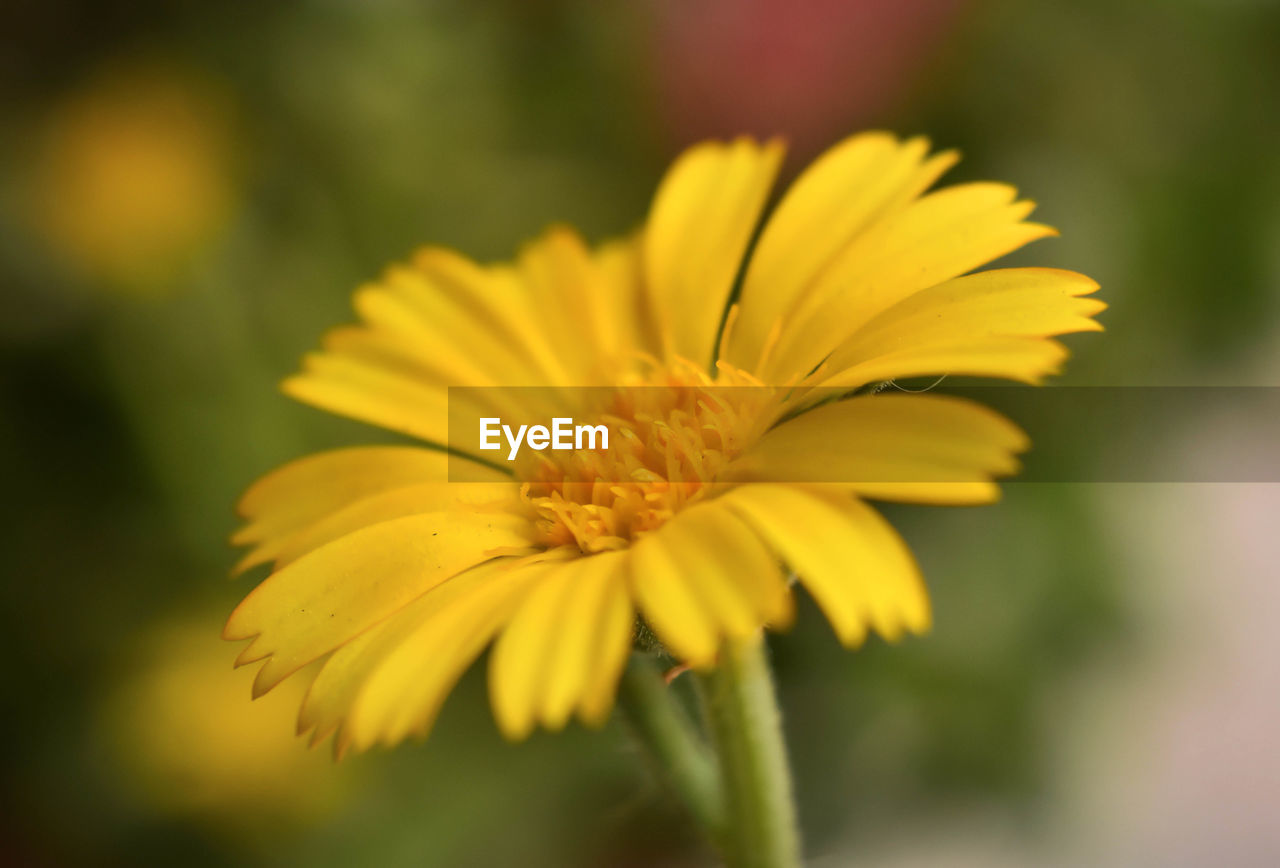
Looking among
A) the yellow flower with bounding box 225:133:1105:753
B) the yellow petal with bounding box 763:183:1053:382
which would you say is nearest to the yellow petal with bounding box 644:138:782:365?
the yellow flower with bounding box 225:133:1105:753

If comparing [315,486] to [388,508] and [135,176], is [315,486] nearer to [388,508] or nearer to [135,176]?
[388,508]

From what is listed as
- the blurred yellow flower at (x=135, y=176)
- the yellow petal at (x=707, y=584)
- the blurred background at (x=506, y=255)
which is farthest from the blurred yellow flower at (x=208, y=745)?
the yellow petal at (x=707, y=584)

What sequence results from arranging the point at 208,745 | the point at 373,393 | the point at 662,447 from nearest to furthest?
the point at 662,447 < the point at 373,393 < the point at 208,745

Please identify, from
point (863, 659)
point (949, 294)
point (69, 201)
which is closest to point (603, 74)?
point (69, 201)

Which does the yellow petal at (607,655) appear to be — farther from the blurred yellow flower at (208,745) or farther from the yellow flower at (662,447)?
the blurred yellow flower at (208,745)

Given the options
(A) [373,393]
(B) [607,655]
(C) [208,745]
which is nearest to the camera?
(B) [607,655]

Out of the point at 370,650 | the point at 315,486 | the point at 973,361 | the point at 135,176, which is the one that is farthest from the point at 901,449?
the point at 135,176

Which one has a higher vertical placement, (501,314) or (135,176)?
(135,176)

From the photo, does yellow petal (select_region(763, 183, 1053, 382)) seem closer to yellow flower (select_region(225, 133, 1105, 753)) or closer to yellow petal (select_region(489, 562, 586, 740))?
yellow flower (select_region(225, 133, 1105, 753))
